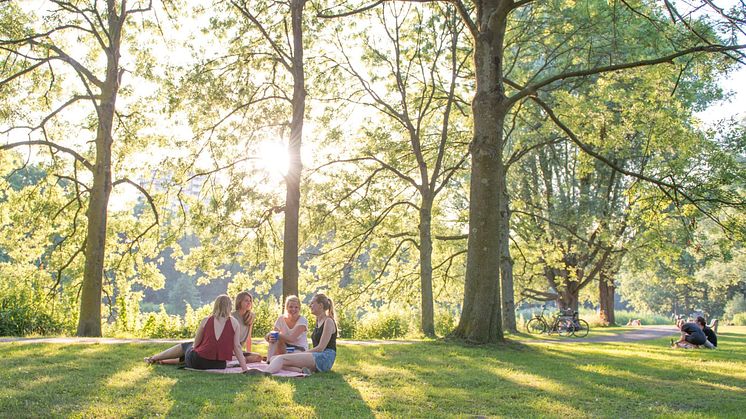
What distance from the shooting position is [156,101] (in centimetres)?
2034

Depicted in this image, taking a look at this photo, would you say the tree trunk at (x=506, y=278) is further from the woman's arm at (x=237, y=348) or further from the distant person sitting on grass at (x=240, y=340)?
the woman's arm at (x=237, y=348)

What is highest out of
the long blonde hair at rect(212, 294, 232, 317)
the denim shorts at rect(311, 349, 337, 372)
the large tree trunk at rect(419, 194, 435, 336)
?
the large tree trunk at rect(419, 194, 435, 336)

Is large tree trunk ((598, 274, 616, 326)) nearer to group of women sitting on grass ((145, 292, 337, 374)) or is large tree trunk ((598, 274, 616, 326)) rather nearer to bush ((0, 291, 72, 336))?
bush ((0, 291, 72, 336))

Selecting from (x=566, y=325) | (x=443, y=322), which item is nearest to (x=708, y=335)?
(x=566, y=325)

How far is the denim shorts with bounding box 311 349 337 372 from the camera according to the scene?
27.7 ft

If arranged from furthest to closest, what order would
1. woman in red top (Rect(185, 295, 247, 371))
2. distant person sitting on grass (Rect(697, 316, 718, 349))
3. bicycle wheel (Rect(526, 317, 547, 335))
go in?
bicycle wheel (Rect(526, 317, 547, 335)) < distant person sitting on grass (Rect(697, 316, 718, 349)) < woman in red top (Rect(185, 295, 247, 371))

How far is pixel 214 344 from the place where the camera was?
8164 millimetres

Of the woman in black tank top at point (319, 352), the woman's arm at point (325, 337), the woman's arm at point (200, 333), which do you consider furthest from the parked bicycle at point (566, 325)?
the woman's arm at point (200, 333)

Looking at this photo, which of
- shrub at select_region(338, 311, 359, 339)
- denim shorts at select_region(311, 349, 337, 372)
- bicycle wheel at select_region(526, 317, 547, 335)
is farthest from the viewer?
bicycle wheel at select_region(526, 317, 547, 335)

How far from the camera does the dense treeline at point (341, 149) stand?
555 inches

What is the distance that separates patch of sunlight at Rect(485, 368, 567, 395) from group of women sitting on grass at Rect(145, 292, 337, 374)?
7.92 ft

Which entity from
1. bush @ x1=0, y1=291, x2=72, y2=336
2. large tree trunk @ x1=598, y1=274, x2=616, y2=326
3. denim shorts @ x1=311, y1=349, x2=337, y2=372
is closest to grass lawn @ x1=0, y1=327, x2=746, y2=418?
denim shorts @ x1=311, y1=349, x2=337, y2=372

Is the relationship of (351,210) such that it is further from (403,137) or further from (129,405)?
(129,405)

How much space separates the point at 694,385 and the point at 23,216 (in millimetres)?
21528
